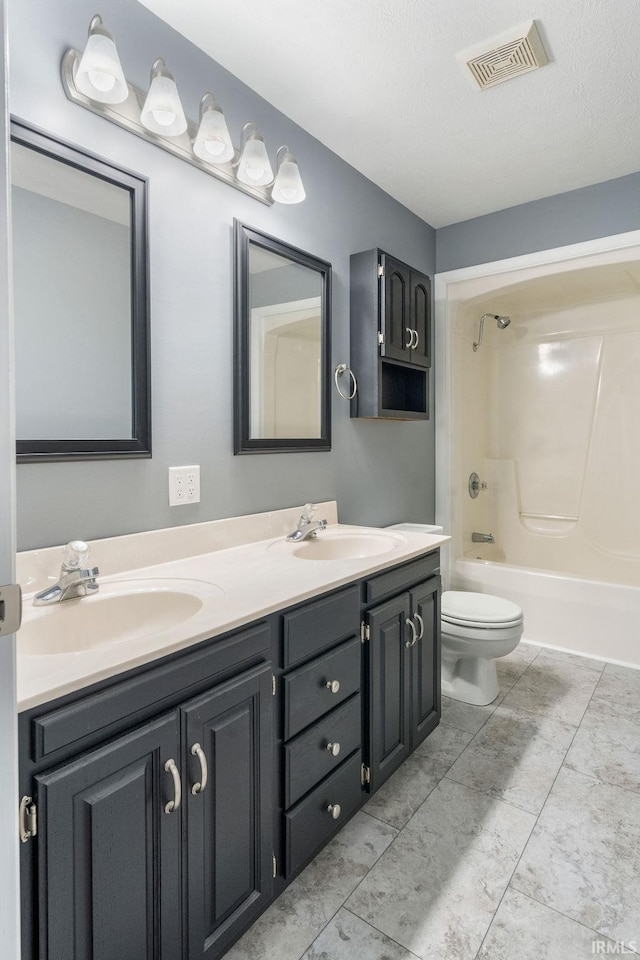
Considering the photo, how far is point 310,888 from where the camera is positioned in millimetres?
1375

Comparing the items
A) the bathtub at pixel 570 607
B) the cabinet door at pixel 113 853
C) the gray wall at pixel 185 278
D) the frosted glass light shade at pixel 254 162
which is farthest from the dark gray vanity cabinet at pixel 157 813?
the bathtub at pixel 570 607

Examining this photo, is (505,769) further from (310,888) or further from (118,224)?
(118,224)

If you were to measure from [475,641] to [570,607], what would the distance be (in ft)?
3.18

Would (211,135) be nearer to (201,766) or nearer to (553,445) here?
(201,766)

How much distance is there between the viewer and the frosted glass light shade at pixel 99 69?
4.25ft

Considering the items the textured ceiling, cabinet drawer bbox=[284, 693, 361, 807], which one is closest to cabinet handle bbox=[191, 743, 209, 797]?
cabinet drawer bbox=[284, 693, 361, 807]

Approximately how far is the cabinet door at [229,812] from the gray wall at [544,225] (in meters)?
2.72

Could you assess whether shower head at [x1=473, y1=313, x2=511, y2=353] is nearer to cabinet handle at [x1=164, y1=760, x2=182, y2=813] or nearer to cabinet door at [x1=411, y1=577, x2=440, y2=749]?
cabinet door at [x1=411, y1=577, x2=440, y2=749]

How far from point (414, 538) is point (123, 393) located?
45.7 inches

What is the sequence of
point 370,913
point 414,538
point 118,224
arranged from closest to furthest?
point 370,913
point 118,224
point 414,538

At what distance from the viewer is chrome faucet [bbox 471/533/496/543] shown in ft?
12.0

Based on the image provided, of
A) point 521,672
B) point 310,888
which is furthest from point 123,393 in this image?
point 521,672

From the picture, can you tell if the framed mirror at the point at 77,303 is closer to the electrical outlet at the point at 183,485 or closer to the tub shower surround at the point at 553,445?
the electrical outlet at the point at 183,485

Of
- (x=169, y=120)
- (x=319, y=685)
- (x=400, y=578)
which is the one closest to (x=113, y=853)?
(x=319, y=685)
